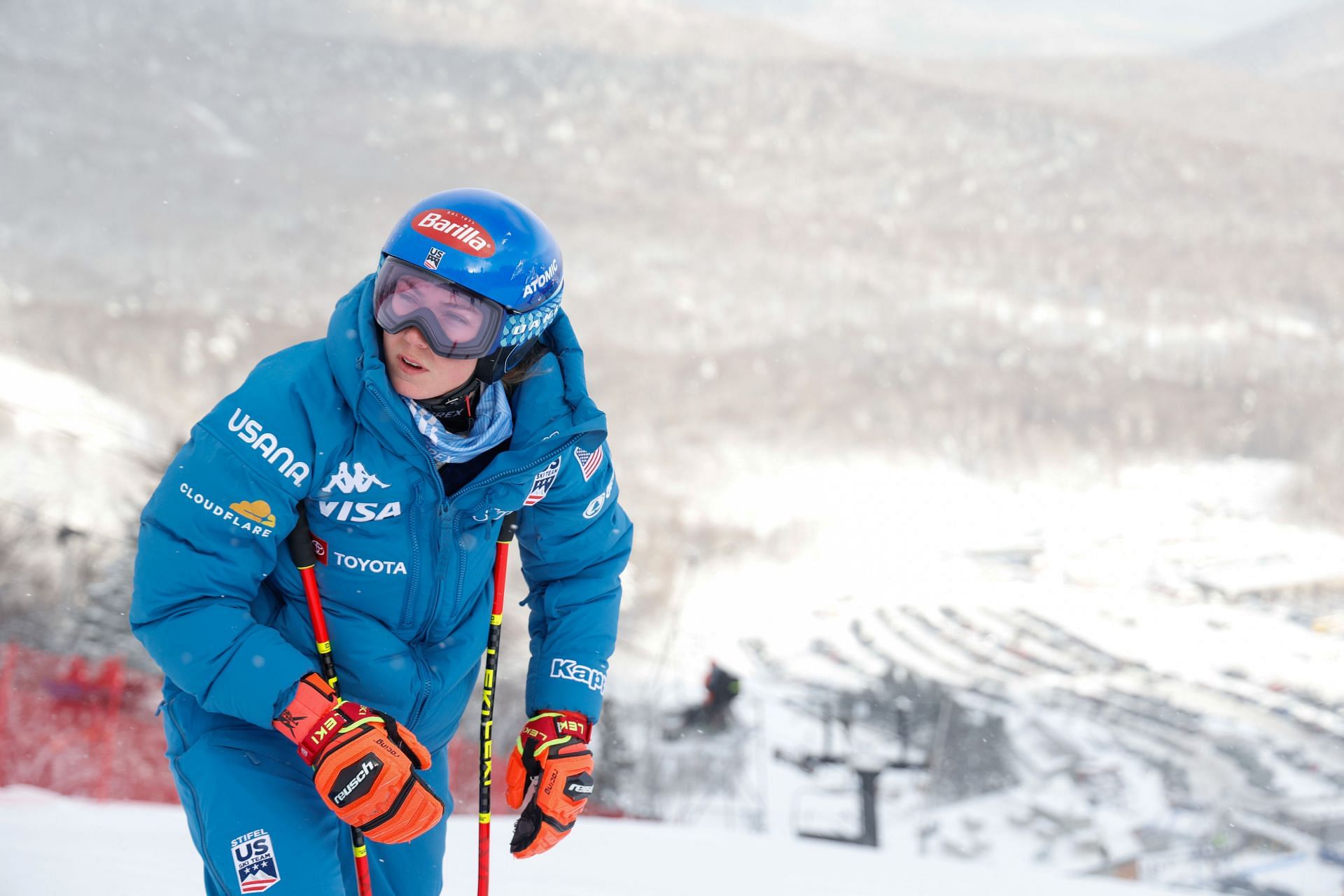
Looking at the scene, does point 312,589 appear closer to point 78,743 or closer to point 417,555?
point 417,555

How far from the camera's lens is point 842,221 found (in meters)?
133

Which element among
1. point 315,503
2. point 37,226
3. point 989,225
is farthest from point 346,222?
point 315,503

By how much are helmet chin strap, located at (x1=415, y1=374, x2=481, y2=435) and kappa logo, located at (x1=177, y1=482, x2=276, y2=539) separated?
0.33 metres

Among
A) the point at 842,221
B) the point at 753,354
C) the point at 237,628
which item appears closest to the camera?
the point at 237,628

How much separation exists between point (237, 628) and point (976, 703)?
206 feet

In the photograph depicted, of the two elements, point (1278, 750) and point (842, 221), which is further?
point (842, 221)

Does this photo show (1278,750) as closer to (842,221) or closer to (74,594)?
(74,594)

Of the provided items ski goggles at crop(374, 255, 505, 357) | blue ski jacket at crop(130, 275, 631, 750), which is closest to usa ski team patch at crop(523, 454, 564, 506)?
blue ski jacket at crop(130, 275, 631, 750)

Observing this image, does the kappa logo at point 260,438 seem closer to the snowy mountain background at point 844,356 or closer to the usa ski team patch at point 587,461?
the usa ski team patch at point 587,461

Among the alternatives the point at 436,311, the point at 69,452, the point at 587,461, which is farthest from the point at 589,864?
Result: the point at 69,452

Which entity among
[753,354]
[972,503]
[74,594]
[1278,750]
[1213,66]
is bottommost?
[1278,750]

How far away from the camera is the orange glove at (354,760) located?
5.46ft

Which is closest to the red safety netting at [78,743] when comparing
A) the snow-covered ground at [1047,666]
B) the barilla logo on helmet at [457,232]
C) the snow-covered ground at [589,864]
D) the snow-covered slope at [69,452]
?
the snow-covered ground at [589,864]

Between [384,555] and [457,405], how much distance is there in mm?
303
